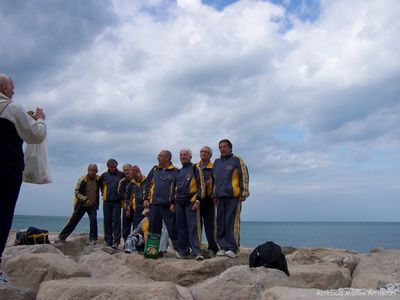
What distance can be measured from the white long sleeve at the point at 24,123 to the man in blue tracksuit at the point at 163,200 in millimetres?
3868

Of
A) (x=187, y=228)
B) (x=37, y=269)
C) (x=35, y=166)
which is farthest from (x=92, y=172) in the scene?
(x=35, y=166)

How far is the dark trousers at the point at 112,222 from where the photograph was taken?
9898 millimetres

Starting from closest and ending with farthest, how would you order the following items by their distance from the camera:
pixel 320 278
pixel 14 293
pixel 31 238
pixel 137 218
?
pixel 14 293 → pixel 320 278 → pixel 31 238 → pixel 137 218

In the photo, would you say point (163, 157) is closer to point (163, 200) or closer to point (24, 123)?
point (163, 200)

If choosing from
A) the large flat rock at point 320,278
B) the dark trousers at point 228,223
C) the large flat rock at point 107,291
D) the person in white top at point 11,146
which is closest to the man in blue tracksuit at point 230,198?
the dark trousers at point 228,223

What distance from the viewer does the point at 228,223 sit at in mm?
7277

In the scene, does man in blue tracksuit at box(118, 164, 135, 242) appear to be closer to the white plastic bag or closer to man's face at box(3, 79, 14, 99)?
the white plastic bag

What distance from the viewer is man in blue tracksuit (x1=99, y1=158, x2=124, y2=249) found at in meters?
9.96

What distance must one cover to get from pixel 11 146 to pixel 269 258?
3374mm

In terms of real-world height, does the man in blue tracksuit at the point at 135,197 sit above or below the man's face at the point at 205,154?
below

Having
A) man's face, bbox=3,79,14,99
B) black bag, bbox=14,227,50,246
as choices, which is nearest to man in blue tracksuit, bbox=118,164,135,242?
black bag, bbox=14,227,50,246

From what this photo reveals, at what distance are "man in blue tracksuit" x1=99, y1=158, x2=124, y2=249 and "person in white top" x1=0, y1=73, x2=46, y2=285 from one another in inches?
230

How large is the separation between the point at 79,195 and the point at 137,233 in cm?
205

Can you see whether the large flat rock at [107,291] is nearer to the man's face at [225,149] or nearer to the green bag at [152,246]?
the green bag at [152,246]
